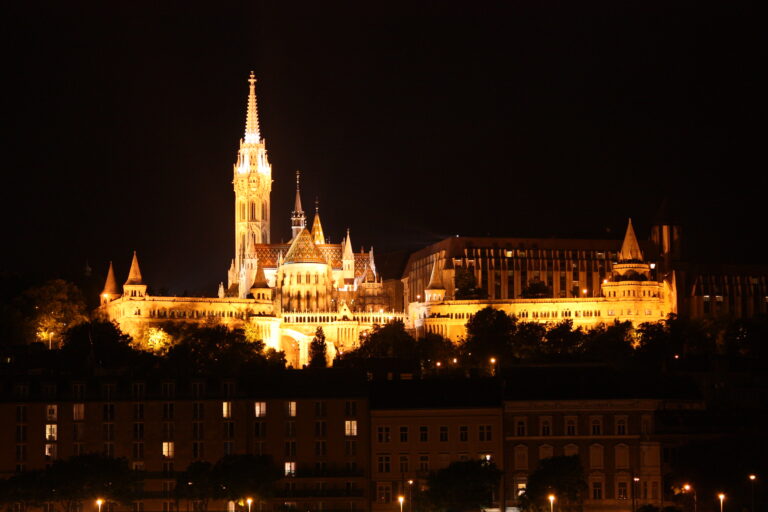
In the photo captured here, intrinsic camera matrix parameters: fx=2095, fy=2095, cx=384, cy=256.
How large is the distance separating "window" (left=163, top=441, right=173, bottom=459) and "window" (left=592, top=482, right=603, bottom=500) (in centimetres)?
2489

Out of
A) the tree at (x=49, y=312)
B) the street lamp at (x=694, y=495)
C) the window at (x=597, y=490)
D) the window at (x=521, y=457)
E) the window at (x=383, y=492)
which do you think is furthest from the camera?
the tree at (x=49, y=312)

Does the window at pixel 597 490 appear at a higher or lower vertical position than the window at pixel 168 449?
lower

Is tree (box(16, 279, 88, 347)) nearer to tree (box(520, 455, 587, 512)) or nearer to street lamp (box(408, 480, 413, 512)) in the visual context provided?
street lamp (box(408, 480, 413, 512))

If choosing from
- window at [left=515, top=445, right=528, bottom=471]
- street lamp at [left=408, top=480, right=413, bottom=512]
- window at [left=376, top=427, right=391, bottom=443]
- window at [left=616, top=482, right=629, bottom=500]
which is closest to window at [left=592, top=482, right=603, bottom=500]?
window at [left=616, top=482, right=629, bottom=500]

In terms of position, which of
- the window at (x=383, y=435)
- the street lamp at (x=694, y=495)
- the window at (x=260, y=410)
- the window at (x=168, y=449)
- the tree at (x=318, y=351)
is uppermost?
the tree at (x=318, y=351)

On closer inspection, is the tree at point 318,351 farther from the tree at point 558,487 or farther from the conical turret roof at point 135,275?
the tree at point 558,487

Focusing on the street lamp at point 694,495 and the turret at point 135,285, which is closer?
the street lamp at point 694,495

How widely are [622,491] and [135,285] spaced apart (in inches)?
3344

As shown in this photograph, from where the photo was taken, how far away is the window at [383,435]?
407ft

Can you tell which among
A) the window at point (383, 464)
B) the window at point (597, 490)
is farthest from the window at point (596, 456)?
the window at point (383, 464)

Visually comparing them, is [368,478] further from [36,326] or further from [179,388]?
[36,326]

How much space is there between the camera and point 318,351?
189750 millimetres

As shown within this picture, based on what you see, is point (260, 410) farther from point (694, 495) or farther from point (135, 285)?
point (135, 285)

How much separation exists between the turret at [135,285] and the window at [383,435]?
76471 millimetres
